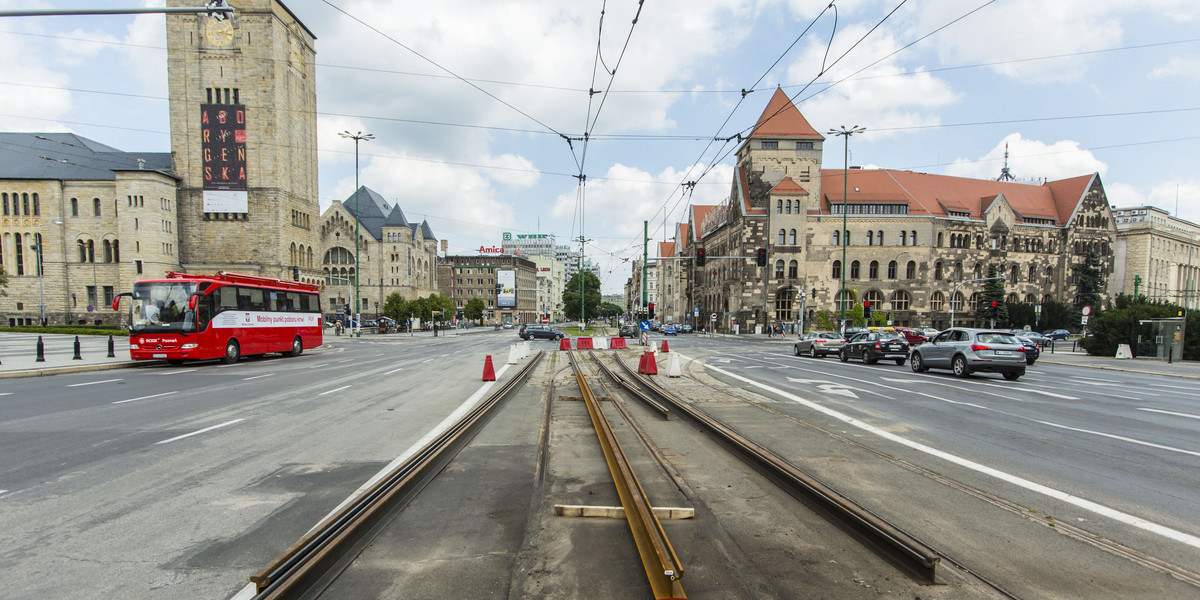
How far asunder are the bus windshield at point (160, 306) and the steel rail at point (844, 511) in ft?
64.4

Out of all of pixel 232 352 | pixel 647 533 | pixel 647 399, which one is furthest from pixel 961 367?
pixel 232 352

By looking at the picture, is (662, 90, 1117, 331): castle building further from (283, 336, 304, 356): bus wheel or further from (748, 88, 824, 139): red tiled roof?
(283, 336, 304, 356): bus wheel

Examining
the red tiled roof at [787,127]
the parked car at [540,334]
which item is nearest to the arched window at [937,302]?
the red tiled roof at [787,127]

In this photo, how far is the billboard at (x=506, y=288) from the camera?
381 feet

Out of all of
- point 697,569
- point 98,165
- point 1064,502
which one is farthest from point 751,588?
point 98,165

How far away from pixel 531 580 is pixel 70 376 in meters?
19.5

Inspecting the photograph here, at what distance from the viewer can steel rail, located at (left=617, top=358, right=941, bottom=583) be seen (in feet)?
11.1

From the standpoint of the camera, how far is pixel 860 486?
5266 millimetres

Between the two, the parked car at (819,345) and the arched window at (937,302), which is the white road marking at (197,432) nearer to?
the parked car at (819,345)

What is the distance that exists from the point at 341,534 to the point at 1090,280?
86.9 metres

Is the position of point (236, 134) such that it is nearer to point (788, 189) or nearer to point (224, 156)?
point (224, 156)

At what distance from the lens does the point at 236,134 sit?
175ft

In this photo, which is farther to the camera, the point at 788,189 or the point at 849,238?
the point at 849,238

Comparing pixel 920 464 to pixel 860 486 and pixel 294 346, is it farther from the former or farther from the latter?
pixel 294 346
